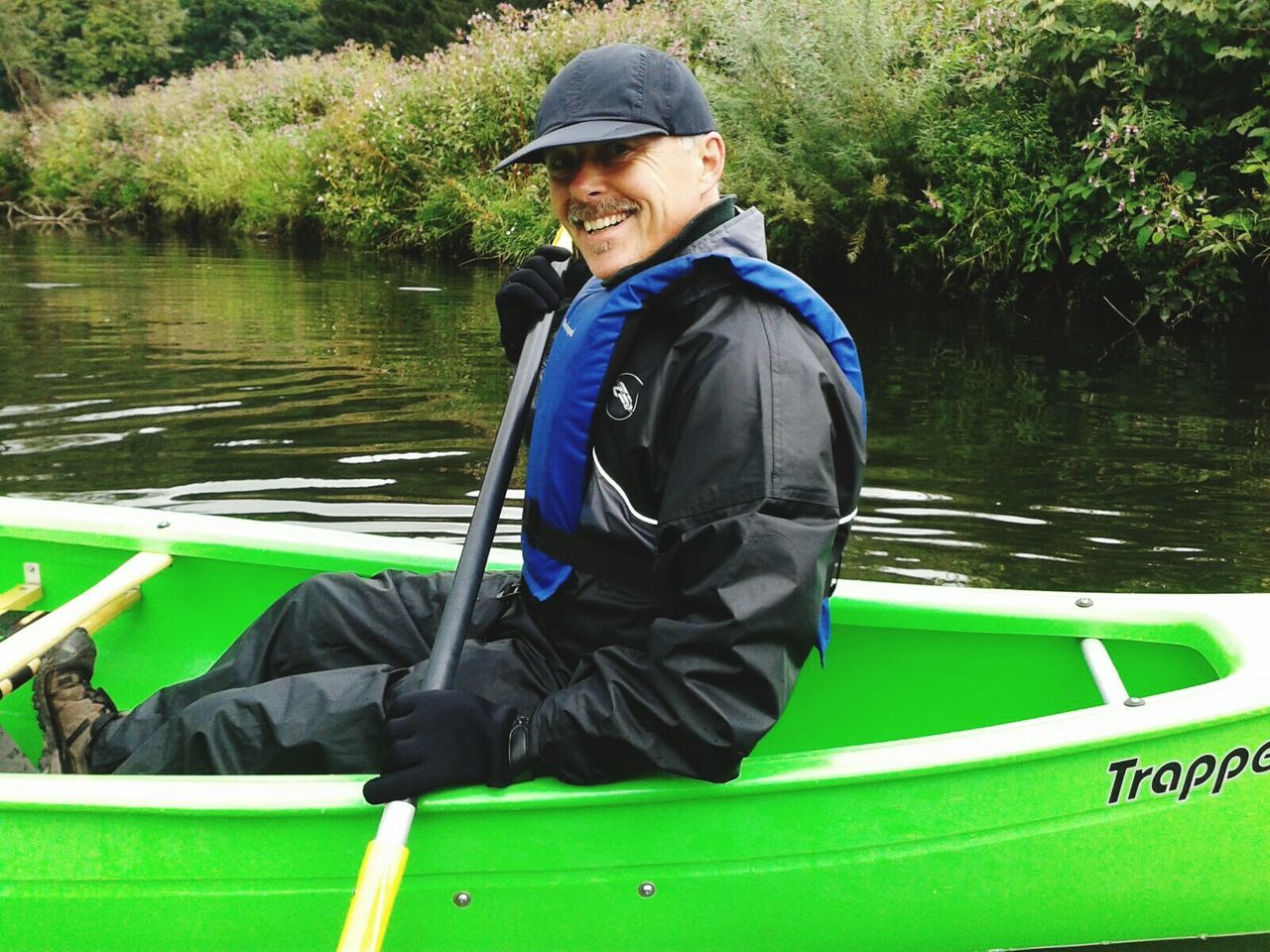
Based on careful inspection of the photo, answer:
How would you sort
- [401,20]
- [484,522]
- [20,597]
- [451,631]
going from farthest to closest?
[401,20] → [20,597] → [484,522] → [451,631]

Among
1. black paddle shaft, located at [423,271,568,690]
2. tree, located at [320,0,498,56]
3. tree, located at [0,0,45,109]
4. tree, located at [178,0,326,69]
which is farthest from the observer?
tree, located at [178,0,326,69]

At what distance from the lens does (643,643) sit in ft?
6.06

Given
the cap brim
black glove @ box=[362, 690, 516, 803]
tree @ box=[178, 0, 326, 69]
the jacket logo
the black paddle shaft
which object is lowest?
black glove @ box=[362, 690, 516, 803]

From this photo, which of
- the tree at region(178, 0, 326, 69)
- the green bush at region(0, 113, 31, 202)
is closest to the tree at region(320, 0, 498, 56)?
the tree at region(178, 0, 326, 69)

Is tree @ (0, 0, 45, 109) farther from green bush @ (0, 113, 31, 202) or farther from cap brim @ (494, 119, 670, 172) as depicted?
cap brim @ (494, 119, 670, 172)

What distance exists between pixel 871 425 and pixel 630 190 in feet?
13.1

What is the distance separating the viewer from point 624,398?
6.03 feet

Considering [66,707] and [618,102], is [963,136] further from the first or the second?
[66,707]

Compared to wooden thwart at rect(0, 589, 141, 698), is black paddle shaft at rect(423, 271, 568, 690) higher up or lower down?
higher up

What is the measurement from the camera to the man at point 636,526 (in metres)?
Result: 1.63

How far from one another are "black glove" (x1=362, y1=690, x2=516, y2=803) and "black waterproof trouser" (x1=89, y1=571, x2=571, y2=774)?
7 centimetres

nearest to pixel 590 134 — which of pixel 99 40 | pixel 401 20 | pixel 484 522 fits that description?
pixel 484 522

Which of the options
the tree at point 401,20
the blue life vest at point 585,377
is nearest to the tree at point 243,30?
the tree at point 401,20

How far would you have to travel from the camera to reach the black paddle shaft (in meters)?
1.96
